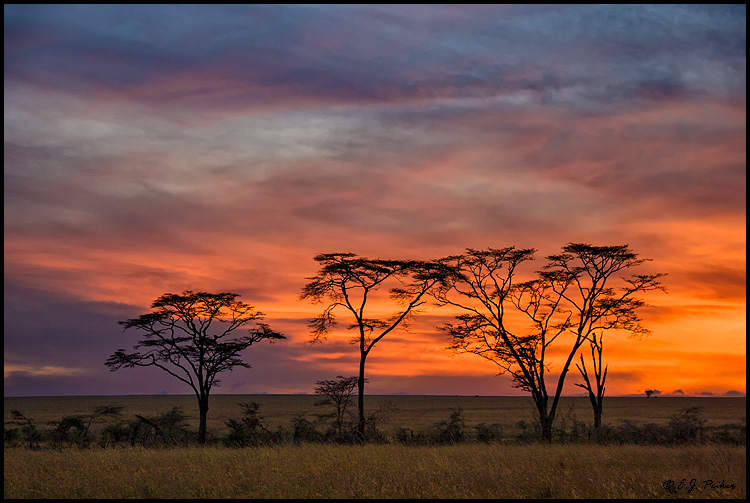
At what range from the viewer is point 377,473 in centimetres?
1878

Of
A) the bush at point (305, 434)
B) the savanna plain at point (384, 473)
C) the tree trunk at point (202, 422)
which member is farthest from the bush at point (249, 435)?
the savanna plain at point (384, 473)

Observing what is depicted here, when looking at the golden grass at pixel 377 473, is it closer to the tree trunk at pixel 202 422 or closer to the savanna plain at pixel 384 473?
the savanna plain at pixel 384 473

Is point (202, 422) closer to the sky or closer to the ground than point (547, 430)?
closer to the sky

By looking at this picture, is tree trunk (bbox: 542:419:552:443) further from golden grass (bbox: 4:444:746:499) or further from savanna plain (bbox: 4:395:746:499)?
golden grass (bbox: 4:444:746:499)

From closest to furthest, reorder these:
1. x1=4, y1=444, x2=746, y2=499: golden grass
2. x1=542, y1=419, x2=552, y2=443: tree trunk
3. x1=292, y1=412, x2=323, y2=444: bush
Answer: x1=4, y1=444, x2=746, y2=499: golden grass → x1=292, y1=412, x2=323, y2=444: bush → x1=542, y1=419, x2=552, y2=443: tree trunk

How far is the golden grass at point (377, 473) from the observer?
16.1 m

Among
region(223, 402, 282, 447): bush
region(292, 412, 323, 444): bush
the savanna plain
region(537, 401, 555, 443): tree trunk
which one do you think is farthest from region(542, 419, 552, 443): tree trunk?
region(223, 402, 282, 447): bush

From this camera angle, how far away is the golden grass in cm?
1611

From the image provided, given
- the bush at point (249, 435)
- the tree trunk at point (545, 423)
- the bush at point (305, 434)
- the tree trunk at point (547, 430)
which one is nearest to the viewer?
the bush at point (249, 435)

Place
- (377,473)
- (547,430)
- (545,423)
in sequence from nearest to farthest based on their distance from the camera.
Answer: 1. (377,473)
2. (547,430)
3. (545,423)

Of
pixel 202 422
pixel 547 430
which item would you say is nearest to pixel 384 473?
pixel 547 430

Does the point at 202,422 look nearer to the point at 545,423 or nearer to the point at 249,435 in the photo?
the point at 249,435

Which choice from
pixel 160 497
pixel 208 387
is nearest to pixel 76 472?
pixel 160 497

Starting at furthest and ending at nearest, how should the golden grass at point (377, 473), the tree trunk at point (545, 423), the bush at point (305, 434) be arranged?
1. the tree trunk at point (545, 423)
2. the bush at point (305, 434)
3. the golden grass at point (377, 473)
